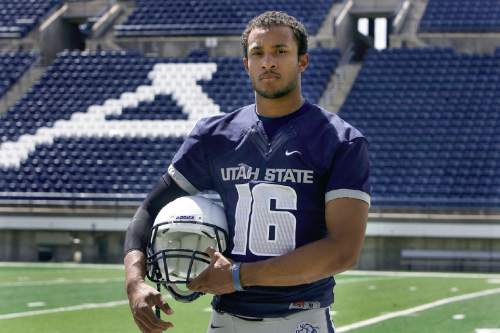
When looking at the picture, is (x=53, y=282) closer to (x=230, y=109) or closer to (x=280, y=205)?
(x=230, y=109)

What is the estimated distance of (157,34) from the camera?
23.8 m

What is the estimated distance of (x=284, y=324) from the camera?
307 cm

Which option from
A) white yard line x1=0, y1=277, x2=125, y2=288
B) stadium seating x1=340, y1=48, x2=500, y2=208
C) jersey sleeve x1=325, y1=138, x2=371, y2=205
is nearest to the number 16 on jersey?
jersey sleeve x1=325, y1=138, x2=371, y2=205

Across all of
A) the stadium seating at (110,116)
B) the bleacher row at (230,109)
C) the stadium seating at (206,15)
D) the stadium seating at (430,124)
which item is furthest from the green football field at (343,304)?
the stadium seating at (206,15)

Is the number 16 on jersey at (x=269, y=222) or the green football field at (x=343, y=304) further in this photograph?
the green football field at (x=343, y=304)

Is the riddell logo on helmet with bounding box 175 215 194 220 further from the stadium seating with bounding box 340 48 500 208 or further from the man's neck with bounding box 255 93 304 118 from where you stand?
the stadium seating with bounding box 340 48 500 208

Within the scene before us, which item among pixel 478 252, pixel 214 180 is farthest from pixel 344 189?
pixel 478 252

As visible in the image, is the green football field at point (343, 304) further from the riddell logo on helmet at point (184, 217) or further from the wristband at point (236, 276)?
the wristband at point (236, 276)

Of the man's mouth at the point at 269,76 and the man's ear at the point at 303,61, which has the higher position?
the man's ear at the point at 303,61

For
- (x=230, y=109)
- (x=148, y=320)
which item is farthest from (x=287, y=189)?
(x=230, y=109)

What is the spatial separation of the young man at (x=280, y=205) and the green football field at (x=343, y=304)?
554 centimetres

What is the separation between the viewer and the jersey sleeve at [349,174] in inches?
118

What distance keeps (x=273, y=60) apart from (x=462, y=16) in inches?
783

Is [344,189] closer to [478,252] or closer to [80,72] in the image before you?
[478,252]
